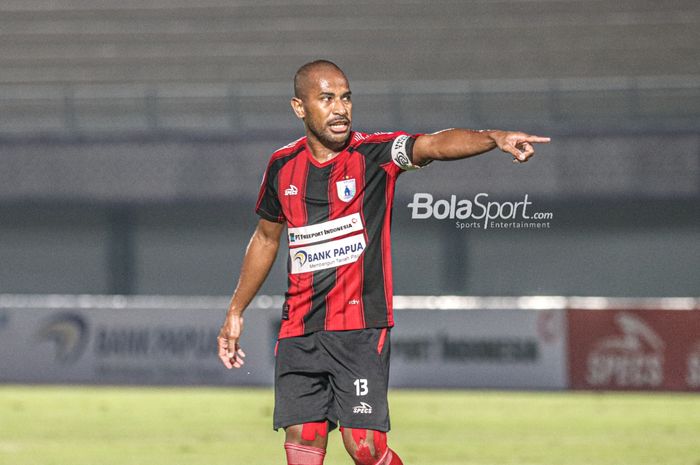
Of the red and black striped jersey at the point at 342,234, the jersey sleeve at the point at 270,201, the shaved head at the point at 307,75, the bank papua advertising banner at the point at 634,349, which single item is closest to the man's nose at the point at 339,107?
the shaved head at the point at 307,75

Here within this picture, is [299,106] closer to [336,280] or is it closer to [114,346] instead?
[336,280]

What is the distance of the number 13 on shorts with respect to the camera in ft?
15.9

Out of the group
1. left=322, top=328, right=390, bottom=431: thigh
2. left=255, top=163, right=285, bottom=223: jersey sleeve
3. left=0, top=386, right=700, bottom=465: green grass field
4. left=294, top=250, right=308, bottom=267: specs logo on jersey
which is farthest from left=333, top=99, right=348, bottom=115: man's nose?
A: left=0, top=386, right=700, bottom=465: green grass field

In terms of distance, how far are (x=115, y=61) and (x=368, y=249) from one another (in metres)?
16.1

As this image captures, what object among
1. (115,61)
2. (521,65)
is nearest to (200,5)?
(115,61)

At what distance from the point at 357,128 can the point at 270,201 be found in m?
12.2

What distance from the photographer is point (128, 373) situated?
13.7 m

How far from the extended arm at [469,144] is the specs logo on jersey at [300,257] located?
0.60 meters

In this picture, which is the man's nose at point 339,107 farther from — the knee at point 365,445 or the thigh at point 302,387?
the knee at point 365,445

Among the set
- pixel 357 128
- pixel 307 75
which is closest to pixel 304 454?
pixel 307 75

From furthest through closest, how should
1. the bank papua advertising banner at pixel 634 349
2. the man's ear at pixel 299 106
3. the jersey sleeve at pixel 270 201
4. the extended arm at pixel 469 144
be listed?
the bank papua advertising banner at pixel 634 349 < the jersey sleeve at pixel 270 201 < the man's ear at pixel 299 106 < the extended arm at pixel 469 144

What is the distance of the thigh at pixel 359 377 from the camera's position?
4.85m

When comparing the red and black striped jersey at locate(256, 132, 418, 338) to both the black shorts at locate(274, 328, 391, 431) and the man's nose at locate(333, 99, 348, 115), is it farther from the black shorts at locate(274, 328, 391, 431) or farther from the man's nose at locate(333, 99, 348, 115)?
the man's nose at locate(333, 99, 348, 115)

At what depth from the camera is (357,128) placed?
17234 mm
